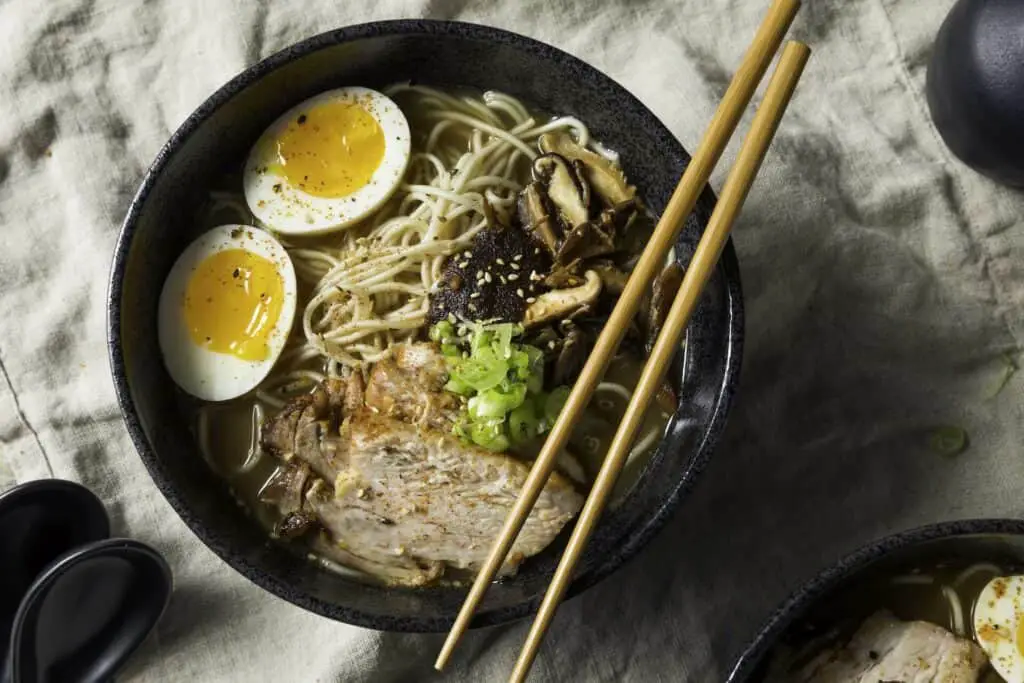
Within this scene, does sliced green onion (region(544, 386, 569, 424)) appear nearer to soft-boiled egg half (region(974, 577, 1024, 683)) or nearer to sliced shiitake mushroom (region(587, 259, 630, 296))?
sliced shiitake mushroom (region(587, 259, 630, 296))


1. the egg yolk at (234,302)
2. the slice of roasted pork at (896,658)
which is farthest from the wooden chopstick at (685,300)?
the egg yolk at (234,302)

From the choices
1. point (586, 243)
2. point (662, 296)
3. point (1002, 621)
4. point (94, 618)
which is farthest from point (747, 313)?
point (94, 618)

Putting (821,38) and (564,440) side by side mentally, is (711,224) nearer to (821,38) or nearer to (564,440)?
(564,440)

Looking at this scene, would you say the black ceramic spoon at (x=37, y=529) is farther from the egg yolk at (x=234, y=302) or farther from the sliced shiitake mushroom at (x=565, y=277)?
the sliced shiitake mushroom at (x=565, y=277)

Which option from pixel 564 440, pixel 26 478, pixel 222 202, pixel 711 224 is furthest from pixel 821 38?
pixel 26 478

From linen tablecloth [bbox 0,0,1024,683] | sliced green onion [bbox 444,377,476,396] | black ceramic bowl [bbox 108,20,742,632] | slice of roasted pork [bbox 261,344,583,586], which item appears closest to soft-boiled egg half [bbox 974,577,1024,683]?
linen tablecloth [bbox 0,0,1024,683]
